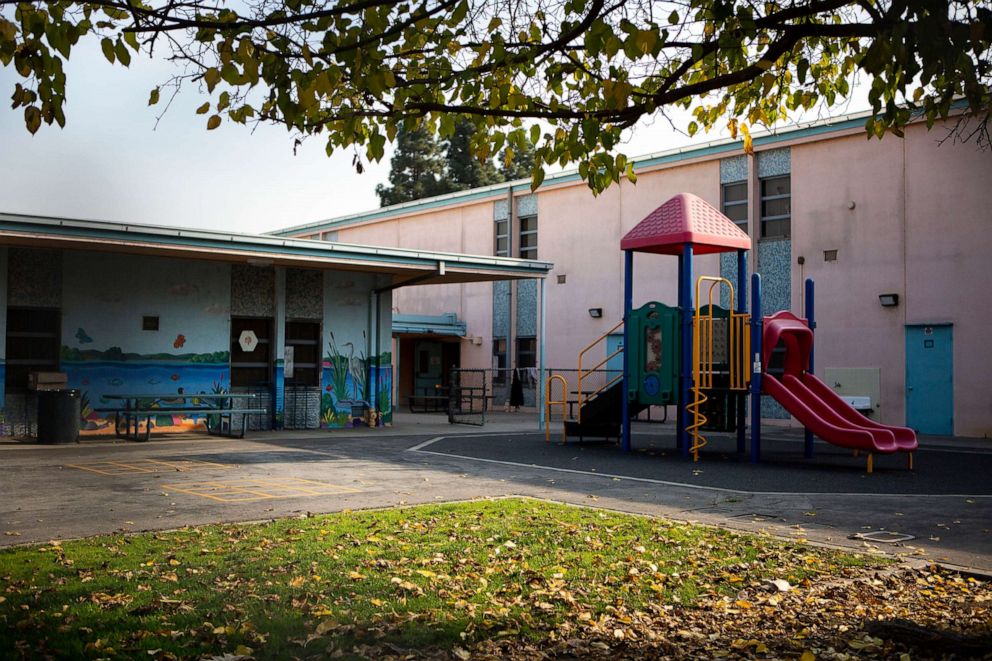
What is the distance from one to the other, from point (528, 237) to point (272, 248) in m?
14.6

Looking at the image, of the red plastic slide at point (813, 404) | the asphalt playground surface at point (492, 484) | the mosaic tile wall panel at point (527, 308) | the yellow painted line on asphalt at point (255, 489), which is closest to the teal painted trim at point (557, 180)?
the mosaic tile wall panel at point (527, 308)

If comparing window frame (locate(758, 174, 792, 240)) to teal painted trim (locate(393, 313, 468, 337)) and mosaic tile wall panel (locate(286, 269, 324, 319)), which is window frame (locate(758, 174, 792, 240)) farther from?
teal painted trim (locate(393, 313, 468, 337))

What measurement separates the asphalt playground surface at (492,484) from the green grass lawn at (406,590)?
1.18 metres

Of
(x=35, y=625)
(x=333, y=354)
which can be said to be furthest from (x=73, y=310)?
(x=35, y=625)

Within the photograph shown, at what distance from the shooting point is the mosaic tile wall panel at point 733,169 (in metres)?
25.9

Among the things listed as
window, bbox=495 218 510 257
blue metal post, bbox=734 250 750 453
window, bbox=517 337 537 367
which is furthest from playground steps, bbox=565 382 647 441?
window, bbox=495 218 510 257

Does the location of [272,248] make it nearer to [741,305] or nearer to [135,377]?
[135,377]

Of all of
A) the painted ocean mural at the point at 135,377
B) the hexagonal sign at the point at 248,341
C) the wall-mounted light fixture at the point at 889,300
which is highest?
the wall-mounted light fixture at the point at 889,300

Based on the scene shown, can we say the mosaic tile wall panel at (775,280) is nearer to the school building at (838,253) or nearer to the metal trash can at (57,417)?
the school building at (838,253)

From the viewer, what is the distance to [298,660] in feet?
15.3

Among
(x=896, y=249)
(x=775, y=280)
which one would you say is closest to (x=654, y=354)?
(x=896, y=249)

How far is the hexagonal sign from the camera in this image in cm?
2095

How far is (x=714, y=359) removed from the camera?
55.1ft

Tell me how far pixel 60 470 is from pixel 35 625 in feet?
27.1
